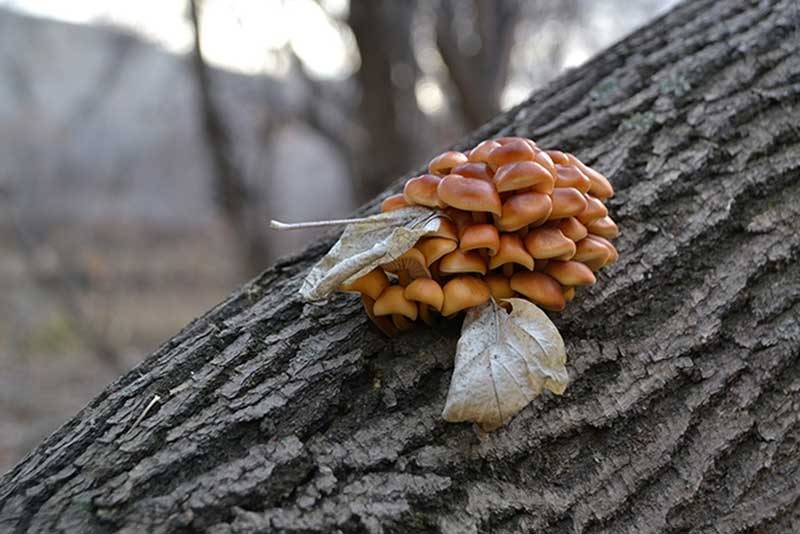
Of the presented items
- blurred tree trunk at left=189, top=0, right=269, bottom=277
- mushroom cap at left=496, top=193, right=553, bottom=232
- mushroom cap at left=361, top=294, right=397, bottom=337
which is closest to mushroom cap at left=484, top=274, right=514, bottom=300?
mushroom cap at left=496, top=193, right=553, bottom=232

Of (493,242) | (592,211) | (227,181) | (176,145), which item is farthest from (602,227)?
(176,145)

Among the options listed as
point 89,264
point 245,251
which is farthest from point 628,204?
point 89,264

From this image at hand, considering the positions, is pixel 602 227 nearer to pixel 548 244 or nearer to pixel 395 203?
pixel 548 244

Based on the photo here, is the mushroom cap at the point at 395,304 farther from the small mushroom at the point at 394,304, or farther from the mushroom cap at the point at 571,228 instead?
the mushroom cap at the point at 571,228

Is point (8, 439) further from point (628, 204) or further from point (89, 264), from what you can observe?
point (628, 204)

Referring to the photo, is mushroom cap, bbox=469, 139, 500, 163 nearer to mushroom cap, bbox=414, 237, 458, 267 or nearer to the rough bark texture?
mushroom cap, bbox=414, 237, 458, 267

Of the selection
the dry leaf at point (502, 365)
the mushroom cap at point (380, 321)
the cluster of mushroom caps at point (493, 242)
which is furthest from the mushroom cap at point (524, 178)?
the mushroom cap at point (380, 321)

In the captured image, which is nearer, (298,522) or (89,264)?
(298,522)
